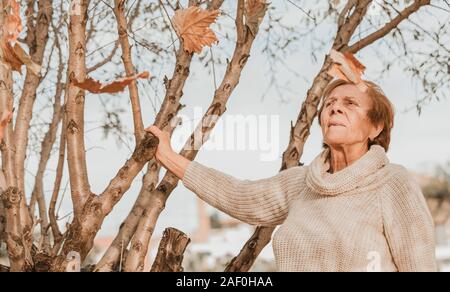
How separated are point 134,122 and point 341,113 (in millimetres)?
841

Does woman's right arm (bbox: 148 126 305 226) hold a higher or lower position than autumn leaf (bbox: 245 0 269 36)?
lower

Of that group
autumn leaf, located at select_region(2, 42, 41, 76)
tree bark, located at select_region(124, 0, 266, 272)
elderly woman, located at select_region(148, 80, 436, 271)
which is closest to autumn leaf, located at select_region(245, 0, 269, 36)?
tree bark, located at select_region(124, 0, 266, 272)

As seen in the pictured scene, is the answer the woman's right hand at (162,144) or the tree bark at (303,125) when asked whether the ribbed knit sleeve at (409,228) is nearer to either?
the woman's right hand at (162,144)

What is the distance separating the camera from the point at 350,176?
2.61m

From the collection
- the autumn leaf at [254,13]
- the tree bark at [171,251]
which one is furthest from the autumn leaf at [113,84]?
the autumn leaf at [254,13]

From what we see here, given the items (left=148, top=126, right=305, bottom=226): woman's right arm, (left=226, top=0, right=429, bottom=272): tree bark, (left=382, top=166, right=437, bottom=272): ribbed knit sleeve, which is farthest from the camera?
(left=226, top=0, right=429, bottom=272): tree bark

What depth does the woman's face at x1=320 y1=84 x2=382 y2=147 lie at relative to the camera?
2.72 meters

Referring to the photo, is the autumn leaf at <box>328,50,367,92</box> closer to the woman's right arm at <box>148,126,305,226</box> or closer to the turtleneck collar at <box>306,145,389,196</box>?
the turtleneck collar at <box>306,145,389,196</box>

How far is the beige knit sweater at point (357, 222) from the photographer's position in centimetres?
246

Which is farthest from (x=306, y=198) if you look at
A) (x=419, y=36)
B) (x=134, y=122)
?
(x=419, y=36)

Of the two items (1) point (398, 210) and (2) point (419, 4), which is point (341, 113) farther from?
(2) point (419, 4)

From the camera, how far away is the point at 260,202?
2902 millimetres

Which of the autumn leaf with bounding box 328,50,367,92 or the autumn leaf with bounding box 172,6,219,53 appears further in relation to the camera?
the autumn leaf with bounding box 172,6,219,53

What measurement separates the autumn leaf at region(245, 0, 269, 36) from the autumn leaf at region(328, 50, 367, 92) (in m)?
0.50
